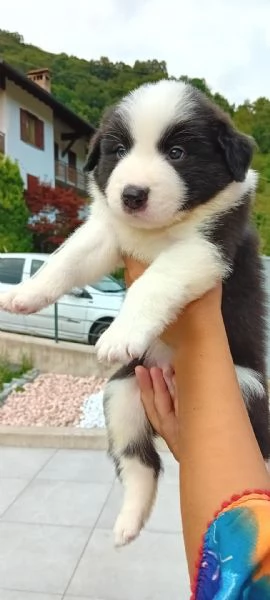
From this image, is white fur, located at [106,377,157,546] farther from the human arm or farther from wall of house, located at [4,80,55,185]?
wall of house, located at [4,80,55,185]

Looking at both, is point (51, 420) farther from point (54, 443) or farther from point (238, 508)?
point (238, 508)

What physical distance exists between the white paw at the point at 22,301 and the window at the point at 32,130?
21.0 m

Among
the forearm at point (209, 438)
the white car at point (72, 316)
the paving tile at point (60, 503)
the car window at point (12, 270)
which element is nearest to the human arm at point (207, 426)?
the forearm at point (209, 438)

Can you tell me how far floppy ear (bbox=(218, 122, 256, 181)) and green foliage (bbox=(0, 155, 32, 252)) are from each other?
52.7 ft

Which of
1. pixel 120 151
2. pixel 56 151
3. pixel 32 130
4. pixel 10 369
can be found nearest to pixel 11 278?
pixel 10 369

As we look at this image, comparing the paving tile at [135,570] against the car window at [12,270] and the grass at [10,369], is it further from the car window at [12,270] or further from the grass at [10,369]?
the car window at [12,270]

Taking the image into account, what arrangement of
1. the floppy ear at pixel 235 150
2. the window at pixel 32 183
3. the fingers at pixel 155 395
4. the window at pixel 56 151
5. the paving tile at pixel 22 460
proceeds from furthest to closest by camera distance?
the window at pixel 56 151
the window at pixel 32 183
the paving tile at pixel 22 460
the fingers at pixel 155 395
the floppy ear at pixel 235 150

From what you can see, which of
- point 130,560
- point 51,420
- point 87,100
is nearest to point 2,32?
point 87,100

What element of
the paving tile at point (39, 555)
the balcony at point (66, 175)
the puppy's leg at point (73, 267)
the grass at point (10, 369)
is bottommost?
the paving tile at point (39, 555)

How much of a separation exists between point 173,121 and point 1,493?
3697mm

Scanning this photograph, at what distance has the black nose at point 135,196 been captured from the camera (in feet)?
5.29

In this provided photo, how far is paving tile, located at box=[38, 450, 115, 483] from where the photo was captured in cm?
494

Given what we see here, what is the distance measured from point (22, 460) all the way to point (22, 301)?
12.3 feet

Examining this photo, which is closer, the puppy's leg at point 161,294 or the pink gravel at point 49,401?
the puppy's leg at point 161,294
